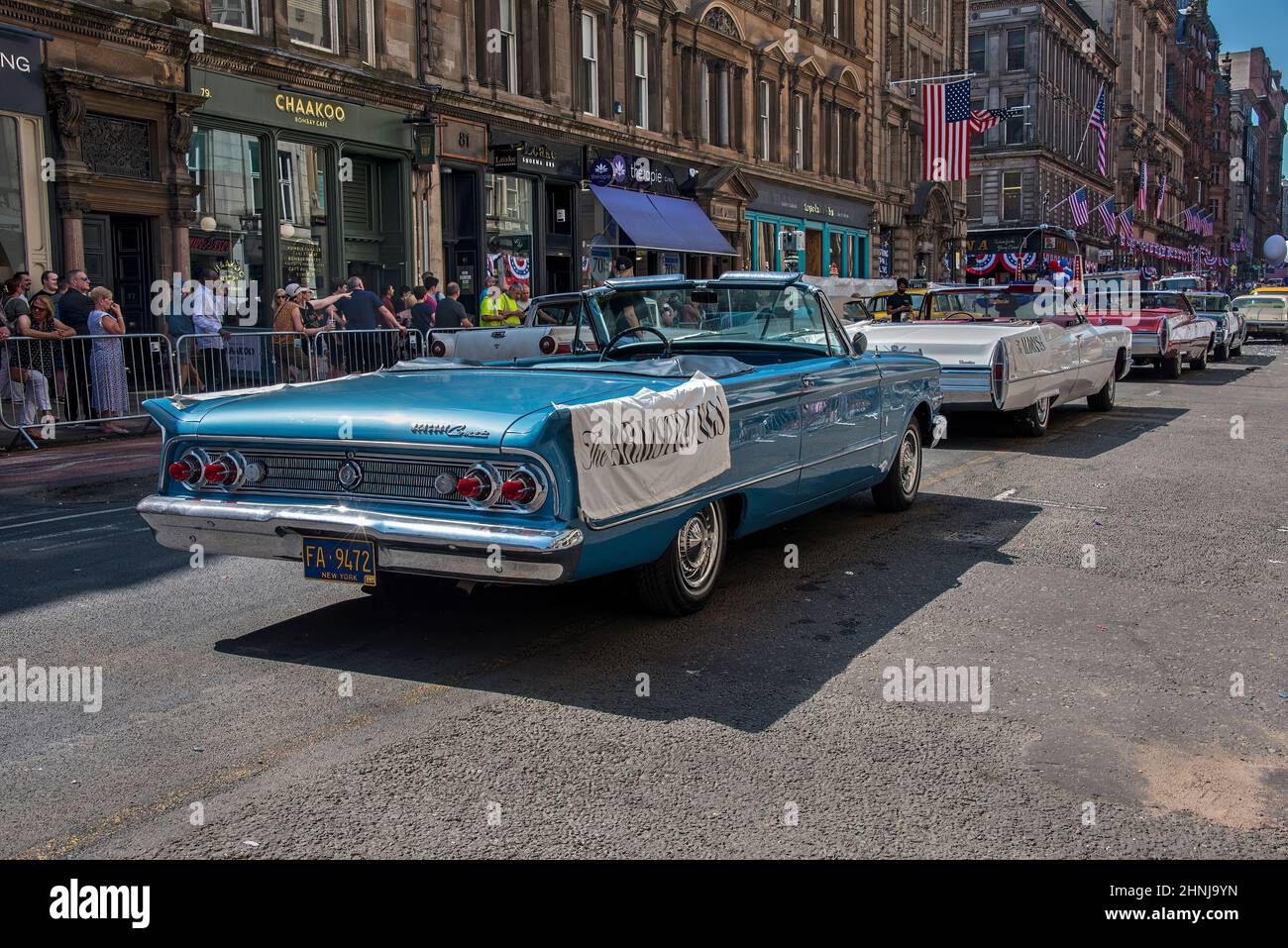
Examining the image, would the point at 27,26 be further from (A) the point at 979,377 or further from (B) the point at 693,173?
(B) the point at 693,173

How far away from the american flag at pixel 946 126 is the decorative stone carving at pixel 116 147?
1029 inches

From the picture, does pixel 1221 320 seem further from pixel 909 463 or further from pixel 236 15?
pixel 909 463

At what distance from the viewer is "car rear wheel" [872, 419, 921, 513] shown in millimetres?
8828

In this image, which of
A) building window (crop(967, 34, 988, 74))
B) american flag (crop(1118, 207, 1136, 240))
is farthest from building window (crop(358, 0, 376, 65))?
american flag (crop(1118, 207, 1136, 240))

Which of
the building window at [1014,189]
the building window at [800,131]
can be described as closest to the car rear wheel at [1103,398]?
the building window at [800,131]

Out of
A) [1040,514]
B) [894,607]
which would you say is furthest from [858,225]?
[894,607]

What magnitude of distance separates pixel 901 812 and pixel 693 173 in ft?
97.1

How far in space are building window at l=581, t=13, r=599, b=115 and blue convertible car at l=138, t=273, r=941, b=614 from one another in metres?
22.7

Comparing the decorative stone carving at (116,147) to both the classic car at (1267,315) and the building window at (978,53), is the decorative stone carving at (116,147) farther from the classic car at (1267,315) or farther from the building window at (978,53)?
the building window at (978,53)

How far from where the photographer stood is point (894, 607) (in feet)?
21.0

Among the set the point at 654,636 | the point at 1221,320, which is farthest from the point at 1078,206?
the point at 654,636

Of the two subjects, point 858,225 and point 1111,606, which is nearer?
point 1111,606

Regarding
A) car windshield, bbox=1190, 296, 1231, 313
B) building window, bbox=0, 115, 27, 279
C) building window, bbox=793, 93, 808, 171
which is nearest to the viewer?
building window, bbox=0, 115, 27, 279

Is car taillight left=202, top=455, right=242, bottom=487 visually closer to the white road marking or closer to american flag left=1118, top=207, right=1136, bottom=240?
the white road marking
